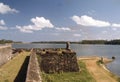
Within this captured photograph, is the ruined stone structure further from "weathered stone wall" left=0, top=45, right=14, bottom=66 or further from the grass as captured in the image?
"weathered stone wall" left=0, top=45, right=14, bottom=66

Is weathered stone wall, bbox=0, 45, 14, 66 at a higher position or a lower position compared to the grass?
higher

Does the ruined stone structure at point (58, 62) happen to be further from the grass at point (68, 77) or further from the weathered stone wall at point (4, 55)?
the weathered stone wall at point (4, 55)

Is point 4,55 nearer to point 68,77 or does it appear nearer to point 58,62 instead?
point 58,62

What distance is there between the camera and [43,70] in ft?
102

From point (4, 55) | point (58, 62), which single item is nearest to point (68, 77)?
point (58, 62)

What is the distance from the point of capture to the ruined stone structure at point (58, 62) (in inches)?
1233

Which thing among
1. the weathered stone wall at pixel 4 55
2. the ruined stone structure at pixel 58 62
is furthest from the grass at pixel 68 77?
the weathered stone wall at pixel 4 55

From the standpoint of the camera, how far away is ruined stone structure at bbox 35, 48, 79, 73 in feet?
103

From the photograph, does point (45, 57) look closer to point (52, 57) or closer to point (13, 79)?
point (52, 57)

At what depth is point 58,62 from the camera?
31891mm

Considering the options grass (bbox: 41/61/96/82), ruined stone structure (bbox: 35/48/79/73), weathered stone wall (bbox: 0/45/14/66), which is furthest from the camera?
weathered stone wall (bbox: 0/45/14/66)

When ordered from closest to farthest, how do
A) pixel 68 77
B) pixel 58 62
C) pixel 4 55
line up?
pixel 68 77
pixel 58 62
pixel 4 55

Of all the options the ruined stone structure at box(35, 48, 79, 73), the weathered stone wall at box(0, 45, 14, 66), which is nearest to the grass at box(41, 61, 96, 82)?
→ the ruined stone structure at box(35, 48, 79, 73)

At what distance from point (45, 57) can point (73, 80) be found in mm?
5588
